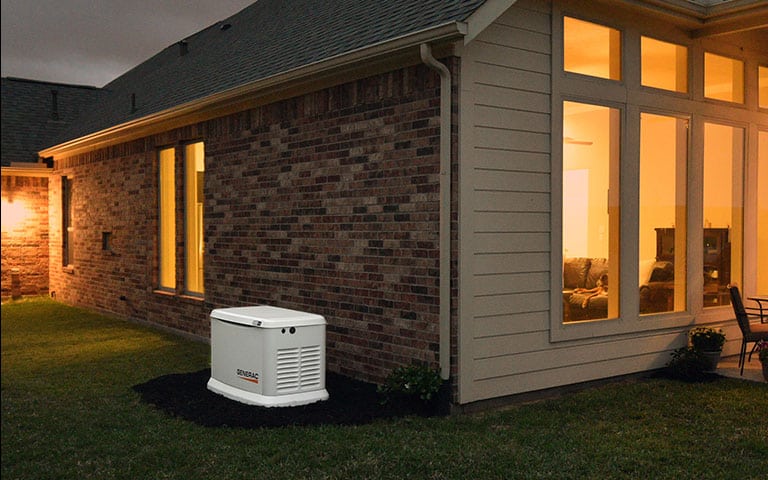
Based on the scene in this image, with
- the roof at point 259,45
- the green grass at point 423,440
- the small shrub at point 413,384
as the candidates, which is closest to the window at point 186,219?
the roof at point 259,45

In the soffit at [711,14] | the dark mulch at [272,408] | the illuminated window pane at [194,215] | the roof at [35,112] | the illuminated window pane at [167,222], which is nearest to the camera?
the dark mulch at [272,408]

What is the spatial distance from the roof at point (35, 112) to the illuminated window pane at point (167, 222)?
6.31 metres

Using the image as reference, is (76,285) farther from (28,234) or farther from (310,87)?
(310,87)

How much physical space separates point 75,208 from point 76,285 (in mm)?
1437

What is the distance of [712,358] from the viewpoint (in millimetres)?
7348

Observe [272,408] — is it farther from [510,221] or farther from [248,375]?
[510,221]

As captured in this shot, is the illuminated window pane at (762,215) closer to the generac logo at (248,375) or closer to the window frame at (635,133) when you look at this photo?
the window frame at (635,133)

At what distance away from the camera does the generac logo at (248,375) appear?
6.16 m

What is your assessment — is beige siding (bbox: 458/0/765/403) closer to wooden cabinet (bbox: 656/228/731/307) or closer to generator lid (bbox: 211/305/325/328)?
generator lid (bbox: 211/305/325/328)

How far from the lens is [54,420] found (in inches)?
231

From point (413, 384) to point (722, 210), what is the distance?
4.15m

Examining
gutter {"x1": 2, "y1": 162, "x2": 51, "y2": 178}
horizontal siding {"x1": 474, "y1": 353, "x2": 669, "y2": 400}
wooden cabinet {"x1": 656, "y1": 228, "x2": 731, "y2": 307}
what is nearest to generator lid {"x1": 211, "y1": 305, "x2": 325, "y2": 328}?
horizontal siding {"x1": 474, "y1": 353, "x2": 669, "y2": 400}

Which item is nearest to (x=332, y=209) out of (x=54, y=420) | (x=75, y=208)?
(x=54, y=420)

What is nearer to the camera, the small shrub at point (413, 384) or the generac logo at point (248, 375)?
the small shrub at point (413, 384)
